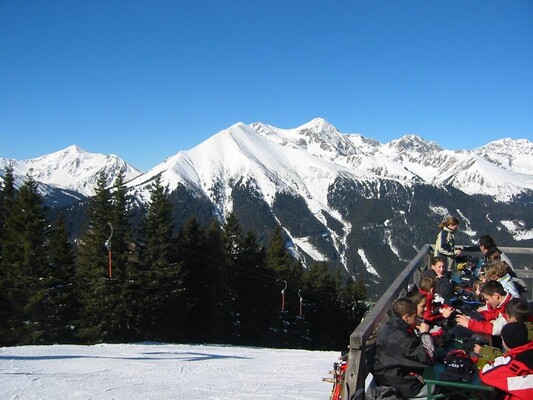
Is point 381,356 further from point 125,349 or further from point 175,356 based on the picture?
point 125,349

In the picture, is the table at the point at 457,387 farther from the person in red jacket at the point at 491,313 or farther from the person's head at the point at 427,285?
the person's head at the point at 427,285

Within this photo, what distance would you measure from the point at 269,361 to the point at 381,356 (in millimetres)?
8200

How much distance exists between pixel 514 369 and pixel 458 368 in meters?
0.67

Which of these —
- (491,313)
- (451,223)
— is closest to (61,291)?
(451,223)

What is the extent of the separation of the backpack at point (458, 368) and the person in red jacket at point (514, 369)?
1.04ft

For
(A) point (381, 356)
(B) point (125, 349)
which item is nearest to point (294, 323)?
(B) point (125, 349)

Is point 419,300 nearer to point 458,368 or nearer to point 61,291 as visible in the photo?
point 458,368

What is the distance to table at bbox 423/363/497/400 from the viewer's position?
14.2 ft

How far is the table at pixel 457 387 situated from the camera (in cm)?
432

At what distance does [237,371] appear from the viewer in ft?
34.8

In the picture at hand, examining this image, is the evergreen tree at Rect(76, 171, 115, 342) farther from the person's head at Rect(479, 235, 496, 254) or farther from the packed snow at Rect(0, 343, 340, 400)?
the person's head at Rect(479, 235, 496, 254)

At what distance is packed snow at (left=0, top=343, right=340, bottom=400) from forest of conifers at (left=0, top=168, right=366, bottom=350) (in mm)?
10895

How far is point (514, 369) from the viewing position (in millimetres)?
4121

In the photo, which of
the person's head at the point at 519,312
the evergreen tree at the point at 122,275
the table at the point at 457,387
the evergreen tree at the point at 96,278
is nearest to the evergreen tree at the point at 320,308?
the evergreen tree at the point at 122,275
